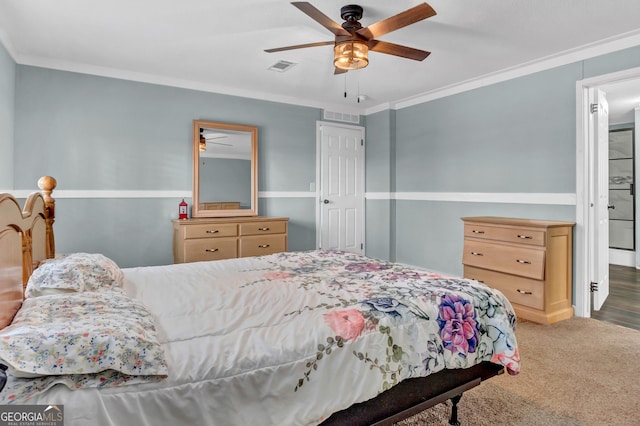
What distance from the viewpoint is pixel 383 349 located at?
138 cm

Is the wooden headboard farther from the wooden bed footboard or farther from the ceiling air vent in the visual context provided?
the ceiling air vent

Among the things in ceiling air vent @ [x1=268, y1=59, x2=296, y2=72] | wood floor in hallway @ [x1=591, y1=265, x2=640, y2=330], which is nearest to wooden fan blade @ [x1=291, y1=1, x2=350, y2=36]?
ceiling air vent @ [x1=268, y1=59, x2=296, y2=72]

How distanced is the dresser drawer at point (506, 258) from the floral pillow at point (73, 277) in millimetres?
3187

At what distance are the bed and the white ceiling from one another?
1738 mm

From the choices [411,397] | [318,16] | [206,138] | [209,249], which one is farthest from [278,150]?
[411,397]

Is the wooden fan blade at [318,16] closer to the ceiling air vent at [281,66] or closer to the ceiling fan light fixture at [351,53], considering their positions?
the ceiling fan light fixture at [351,53]

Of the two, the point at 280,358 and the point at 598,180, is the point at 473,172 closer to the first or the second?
the point at 598,180

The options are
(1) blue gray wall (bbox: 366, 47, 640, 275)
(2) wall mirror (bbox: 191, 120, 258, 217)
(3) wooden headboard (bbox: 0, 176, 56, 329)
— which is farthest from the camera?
Result: (2) wall mirror (bbox: 191, 120, 258, 217)

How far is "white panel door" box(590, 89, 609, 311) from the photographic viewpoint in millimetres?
3420

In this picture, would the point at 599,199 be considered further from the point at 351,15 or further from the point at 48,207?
the point at 48,207

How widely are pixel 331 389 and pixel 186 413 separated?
1.56ft

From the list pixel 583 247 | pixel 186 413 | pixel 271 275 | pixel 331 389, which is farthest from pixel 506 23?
pixel 186 413

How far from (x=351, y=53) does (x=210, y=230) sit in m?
2.42

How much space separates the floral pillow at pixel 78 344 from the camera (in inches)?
36.7
